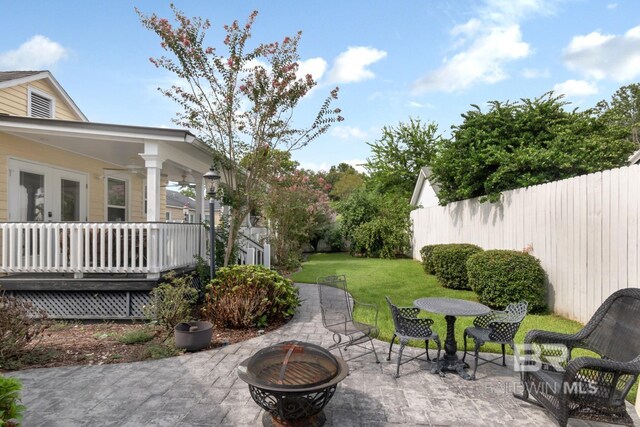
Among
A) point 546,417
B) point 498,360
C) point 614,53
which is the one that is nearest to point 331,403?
point 546,417

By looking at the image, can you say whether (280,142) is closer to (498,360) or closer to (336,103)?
(336,103)

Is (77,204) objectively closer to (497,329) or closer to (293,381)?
(293,381)

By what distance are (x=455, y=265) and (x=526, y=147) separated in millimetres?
3346

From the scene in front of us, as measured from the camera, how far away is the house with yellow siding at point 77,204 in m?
5.90

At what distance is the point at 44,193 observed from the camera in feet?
26.0

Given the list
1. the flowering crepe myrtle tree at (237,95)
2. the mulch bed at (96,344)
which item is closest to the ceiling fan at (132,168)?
the flowering crepe myrtle tree at (237,95)

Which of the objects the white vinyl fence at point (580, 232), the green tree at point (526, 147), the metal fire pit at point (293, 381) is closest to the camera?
the metal fire pit at point (293, 381)

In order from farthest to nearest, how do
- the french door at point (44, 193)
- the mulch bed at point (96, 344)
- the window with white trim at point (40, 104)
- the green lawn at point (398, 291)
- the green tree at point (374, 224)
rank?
the green tree at point (374, 224)
the window with white trim at point (40, 104)
the french door at point (44, 193)
the green lawn at point (398, 291)
the mulch bed at point (96, 344)

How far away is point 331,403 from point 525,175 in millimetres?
6682

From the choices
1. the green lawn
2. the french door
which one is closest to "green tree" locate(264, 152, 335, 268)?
the green lawn

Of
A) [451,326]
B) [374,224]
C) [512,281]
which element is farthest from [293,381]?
[374,224]

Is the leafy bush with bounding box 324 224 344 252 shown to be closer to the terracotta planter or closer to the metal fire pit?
the terracotta planter

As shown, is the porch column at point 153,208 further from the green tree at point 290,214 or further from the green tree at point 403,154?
the green tree at point 403,154

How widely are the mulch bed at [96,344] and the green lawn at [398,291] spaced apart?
7.97 ft
